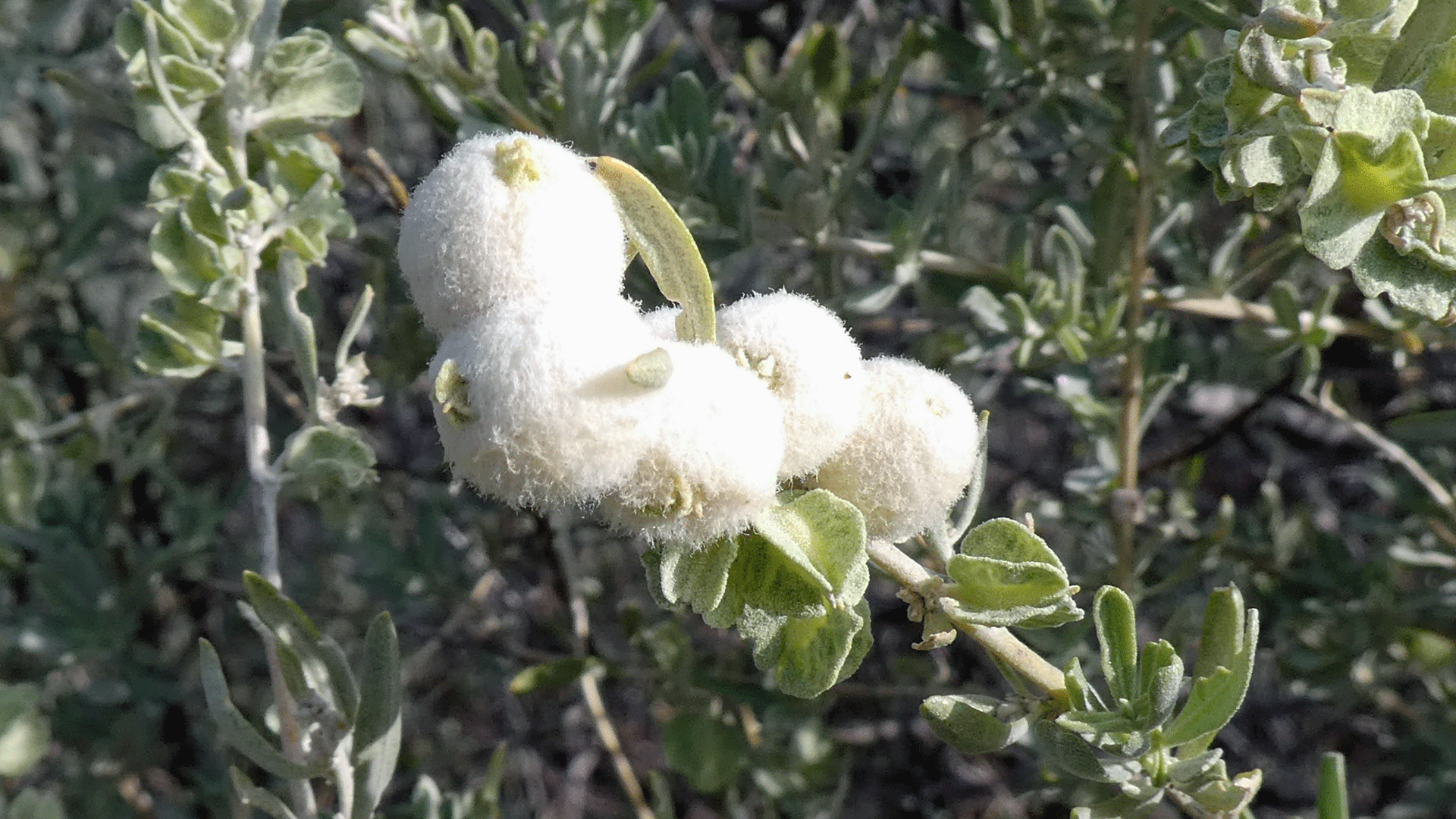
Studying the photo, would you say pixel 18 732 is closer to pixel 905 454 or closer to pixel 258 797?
pixel 258 797

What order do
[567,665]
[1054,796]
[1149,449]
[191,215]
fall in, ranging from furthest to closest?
[1149,449]
[567,665]
[1054,796]
[191,215]

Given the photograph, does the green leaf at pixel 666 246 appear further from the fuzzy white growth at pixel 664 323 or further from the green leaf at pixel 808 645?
Result: the green leaf at pixel 808 645

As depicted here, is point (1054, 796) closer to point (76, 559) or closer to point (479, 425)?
point (479, 425)

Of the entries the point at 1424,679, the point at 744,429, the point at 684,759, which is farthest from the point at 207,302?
the point at 1424,679

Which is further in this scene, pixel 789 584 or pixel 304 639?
pixel 304 639

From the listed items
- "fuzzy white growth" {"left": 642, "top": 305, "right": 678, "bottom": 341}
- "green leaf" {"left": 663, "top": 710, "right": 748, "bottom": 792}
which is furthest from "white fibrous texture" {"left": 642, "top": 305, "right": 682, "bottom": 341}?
"green leaf" {"left": 663, "top": 710, "right": 748, "bottom": 792}

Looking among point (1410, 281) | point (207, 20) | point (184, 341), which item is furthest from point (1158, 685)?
point (207, 20)
